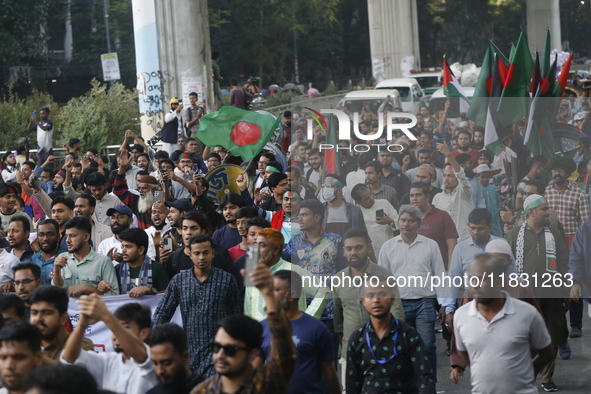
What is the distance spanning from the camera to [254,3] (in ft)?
183

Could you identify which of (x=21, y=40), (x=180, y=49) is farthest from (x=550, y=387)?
(x=21, y=40)

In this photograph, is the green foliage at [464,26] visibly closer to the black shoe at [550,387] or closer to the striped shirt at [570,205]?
the striped shirt at [570,205]

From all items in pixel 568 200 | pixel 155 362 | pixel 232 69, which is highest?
pixel 232 69

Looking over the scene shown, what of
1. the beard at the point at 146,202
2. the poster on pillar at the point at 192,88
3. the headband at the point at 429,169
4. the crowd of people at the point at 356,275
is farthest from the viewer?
the poster on pillar at the point at 192,88

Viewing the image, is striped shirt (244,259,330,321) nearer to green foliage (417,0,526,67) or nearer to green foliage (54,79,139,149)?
green foliage (54,79,139,149)

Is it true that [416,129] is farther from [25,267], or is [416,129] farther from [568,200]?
[25,267]

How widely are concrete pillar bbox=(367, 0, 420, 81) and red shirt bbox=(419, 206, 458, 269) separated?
40.5 metres

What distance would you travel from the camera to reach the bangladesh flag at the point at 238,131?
40.5 feet

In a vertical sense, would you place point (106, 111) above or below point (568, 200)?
above

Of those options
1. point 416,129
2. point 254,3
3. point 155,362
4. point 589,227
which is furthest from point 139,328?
point 254,3

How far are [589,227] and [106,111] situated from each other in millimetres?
16413

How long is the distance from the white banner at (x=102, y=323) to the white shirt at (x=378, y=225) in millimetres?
1514

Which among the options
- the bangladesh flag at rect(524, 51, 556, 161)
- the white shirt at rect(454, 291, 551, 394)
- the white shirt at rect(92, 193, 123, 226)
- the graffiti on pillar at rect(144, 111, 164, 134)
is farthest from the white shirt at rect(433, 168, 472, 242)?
the graffiti on pillar at rect(144, 111, 164, 134)

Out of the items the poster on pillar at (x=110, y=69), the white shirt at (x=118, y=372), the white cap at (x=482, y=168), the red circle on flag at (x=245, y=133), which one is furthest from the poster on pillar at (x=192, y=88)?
the white shirt at (x=118, y=372)
